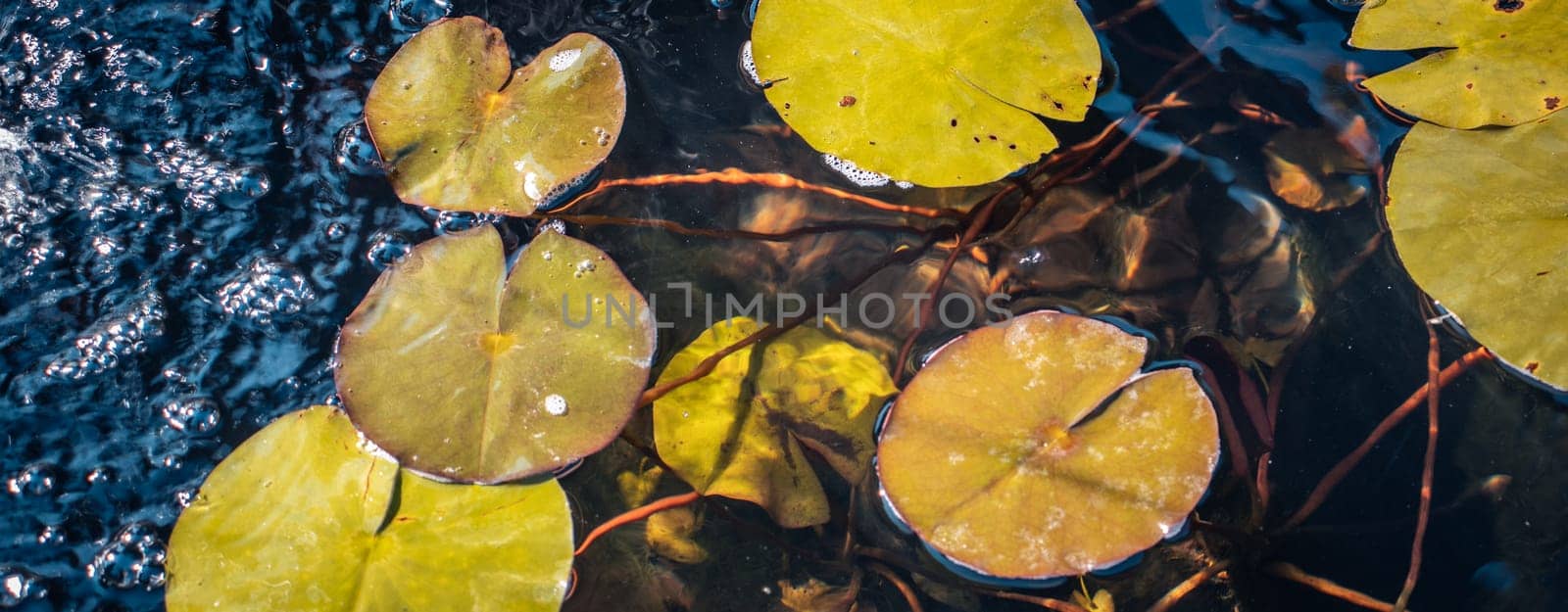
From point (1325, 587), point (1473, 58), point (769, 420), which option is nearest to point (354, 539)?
point (769, 420)

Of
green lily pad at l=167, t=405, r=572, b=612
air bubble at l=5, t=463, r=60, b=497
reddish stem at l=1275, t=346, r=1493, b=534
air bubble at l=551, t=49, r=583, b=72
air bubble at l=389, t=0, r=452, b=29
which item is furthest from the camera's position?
air bubble at l=389, t=0, r=452, b=29

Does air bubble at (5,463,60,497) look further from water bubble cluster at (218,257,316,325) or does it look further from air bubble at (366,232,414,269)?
air bubble at (366,232,414,269)

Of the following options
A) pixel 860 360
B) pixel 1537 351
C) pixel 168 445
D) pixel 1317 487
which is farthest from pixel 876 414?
pixel 168 445

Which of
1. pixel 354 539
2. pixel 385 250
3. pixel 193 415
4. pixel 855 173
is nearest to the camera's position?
pixel 354 539

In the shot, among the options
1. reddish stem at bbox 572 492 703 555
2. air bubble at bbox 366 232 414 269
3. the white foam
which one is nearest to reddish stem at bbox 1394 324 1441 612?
the white foam

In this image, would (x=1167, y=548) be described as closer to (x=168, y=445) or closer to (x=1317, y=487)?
(x=1317, y=487)

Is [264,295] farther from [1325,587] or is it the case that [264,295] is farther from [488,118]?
[1325,587]
